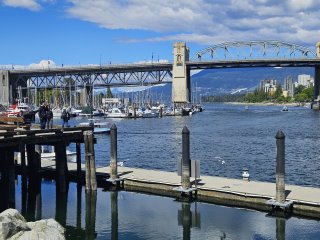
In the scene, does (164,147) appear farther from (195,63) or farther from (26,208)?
(195,63)

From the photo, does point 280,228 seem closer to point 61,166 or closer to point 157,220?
point 157,220

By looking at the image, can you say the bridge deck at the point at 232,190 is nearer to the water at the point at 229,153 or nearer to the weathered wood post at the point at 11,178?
the weathered wood post at the point at 11,178

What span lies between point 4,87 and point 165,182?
154 m

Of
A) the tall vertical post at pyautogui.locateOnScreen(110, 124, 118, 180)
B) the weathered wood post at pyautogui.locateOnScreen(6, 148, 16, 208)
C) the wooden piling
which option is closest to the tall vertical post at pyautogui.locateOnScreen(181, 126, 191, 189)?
the tall vertical post at pyautogui.locateOnScreen(110, 124, 118, 180)

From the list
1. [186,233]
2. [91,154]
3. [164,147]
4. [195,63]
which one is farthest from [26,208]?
[195,63]

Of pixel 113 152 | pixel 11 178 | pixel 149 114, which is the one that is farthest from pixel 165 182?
pixel 149 114

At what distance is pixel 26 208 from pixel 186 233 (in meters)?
9.08

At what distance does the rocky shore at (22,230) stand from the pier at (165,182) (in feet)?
28.5

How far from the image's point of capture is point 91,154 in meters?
28.8

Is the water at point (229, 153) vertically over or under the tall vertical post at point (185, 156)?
under

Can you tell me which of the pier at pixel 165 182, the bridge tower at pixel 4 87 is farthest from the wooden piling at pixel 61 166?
the bridge tower at pixel 4 87

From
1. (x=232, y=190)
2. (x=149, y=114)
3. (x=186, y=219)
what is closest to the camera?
(x=186, y=219)

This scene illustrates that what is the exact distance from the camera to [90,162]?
28.9 metres

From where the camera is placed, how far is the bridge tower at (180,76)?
177000mm
